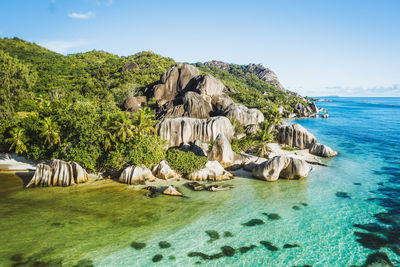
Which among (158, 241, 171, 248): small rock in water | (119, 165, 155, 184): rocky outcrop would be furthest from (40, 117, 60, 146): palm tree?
(158, 241, 171, 248): small rock in water

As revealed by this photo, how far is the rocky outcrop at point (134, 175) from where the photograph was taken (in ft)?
79.6

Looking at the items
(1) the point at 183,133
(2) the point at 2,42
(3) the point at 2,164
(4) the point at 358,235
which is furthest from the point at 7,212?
(2) the point at 2,42

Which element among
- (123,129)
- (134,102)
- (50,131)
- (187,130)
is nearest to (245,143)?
(187,130)

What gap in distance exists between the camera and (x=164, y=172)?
25516 mm

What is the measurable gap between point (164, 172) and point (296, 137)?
24807 millimetres

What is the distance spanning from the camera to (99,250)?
14.1 meters

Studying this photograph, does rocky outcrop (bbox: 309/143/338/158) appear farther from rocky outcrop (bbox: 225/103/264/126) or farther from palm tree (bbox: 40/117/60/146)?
palm tree (bbox: 40/117/60/146)

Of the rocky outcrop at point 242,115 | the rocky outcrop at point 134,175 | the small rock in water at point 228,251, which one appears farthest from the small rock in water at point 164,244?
the rocky outcrop at point 242,115

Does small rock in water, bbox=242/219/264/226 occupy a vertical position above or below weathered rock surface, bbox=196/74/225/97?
below

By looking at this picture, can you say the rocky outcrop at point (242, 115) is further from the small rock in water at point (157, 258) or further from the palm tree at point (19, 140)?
the small rock in water at point (157, 258)

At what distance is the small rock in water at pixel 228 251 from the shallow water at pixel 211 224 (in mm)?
18

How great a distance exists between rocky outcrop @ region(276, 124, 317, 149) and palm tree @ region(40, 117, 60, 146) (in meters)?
33.9

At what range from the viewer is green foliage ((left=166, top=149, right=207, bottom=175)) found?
86.3ft

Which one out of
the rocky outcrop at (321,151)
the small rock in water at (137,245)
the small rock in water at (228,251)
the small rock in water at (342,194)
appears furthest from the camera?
the rocky outcrop at (321,151)
